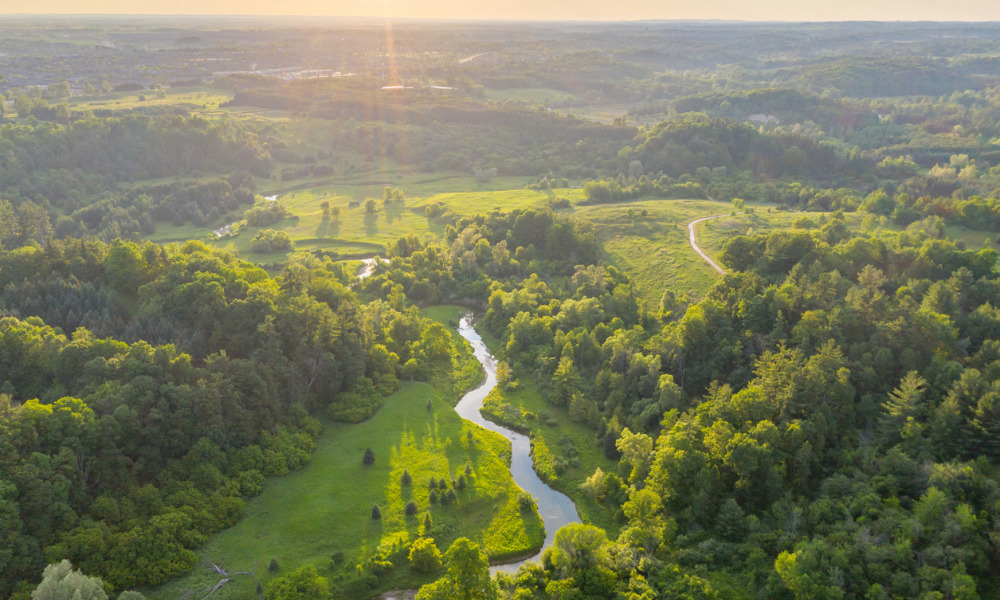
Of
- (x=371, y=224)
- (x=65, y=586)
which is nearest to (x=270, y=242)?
(x=371, y=224)

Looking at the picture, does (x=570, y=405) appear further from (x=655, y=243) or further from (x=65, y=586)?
(x=65, y=586)

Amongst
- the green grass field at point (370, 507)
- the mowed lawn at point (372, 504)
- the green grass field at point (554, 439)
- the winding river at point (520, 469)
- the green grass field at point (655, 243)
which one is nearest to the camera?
the green grass field at point (370, 507)

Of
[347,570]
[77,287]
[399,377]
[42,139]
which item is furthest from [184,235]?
[347,570]

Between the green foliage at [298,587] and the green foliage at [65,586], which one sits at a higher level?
the green foliage at [65,586]

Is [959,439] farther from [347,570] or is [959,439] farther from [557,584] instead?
[347,570]

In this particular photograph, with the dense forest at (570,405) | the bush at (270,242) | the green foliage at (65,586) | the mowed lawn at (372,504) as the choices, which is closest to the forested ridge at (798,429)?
the dense forest at (570,405)

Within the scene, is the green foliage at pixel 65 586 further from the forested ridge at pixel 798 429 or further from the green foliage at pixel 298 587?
the forested ridge at pixel 798 429

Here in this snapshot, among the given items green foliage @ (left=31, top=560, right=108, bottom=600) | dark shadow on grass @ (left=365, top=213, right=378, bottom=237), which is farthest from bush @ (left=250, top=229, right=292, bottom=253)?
green foliage @ (left=31, top=560, right=108, bottom=600)

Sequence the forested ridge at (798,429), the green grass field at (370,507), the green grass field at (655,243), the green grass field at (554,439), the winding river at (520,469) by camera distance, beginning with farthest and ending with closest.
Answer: the green grass field at (655,243) < the green grass field at (554,439) < the winding river at (520,469) < the green grass field at (370,507) < the forested ridge at (798,429)
